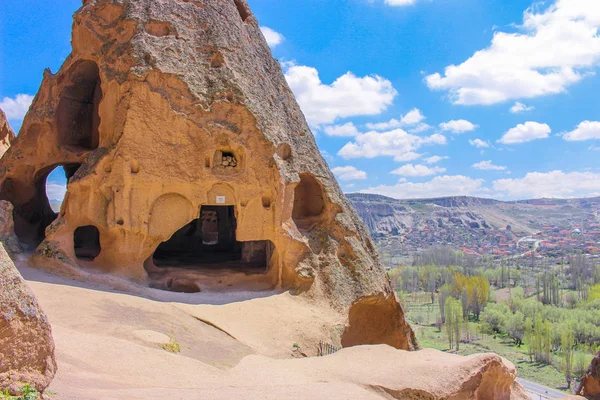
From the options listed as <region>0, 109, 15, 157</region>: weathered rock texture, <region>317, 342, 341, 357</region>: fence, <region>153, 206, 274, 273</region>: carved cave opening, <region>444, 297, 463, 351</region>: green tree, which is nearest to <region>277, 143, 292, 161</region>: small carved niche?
<region>153, 206, 274, 273</region>: carved cave opening

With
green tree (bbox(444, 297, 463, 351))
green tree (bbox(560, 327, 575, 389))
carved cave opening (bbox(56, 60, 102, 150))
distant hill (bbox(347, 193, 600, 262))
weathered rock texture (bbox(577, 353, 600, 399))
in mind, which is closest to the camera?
weathered rock texture (bbox(577, 353, 600, 399))

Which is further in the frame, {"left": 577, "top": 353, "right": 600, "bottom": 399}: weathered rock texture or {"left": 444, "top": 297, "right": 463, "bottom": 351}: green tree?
{"left": 444, "top": 297, "right": 463, "bottom": 351}: green tree

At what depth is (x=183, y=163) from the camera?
11297 millimetres

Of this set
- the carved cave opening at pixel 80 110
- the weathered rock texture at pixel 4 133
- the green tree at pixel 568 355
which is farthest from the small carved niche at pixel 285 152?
the green tree at pixel 568 355

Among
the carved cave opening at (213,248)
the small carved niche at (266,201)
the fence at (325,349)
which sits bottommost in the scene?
the fence at (325,349)

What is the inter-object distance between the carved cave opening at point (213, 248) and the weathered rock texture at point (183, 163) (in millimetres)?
251

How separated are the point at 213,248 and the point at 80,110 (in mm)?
6413

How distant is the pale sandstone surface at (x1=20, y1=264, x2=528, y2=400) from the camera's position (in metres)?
5.01

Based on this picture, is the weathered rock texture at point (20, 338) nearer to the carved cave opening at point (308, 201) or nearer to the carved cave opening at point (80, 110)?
the carved cave opening at point (308, 201)

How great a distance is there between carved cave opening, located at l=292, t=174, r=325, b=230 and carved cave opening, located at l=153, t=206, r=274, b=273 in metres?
1.20

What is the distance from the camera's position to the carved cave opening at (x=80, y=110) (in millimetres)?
13234

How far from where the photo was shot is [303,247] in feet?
40.1

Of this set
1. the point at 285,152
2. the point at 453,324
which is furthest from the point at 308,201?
the point at 453,324

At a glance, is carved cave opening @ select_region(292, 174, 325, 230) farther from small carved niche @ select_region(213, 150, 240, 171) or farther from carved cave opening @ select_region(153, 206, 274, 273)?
small carved niche @ select_region(213, 150, 240, 171)
